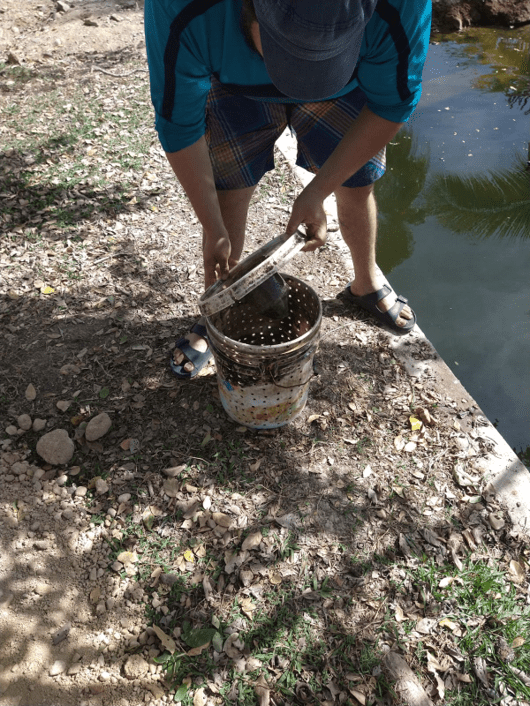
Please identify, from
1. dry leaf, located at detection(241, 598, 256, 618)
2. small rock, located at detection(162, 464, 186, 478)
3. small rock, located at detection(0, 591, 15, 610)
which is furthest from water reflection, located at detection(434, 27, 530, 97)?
small rock, located at detection(0, 591, 15, 610)

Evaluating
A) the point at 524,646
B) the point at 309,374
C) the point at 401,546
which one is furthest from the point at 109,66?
the point at 524,646

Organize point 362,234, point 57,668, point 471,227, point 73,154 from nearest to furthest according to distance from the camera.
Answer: point 57,668 → point 362,234 → point 471,227 → point 73,154

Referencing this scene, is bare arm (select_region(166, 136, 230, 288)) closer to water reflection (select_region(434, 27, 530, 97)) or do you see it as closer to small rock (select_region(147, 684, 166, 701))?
small rock (select_region(147, 684, 166, 701))

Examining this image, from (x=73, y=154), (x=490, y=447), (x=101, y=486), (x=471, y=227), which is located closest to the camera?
(x=101, y=486)

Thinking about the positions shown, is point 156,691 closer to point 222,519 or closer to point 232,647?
point 232,647

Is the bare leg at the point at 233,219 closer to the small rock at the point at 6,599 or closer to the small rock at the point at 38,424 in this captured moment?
the small rock at the point at 38,424

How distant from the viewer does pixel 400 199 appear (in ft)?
15.1

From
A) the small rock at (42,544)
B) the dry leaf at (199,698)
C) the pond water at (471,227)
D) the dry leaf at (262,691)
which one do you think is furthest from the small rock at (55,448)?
the pond water at (471,227)

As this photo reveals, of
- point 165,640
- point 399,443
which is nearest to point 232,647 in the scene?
point 165,640

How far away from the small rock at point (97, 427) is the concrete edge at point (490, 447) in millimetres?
1745

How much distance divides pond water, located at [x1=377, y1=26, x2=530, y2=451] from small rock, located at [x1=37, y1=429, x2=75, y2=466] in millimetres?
2373

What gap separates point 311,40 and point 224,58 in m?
0.70

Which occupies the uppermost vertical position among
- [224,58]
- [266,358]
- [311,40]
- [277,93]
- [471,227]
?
[311,40]

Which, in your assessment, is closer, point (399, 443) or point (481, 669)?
point (481, 669)
